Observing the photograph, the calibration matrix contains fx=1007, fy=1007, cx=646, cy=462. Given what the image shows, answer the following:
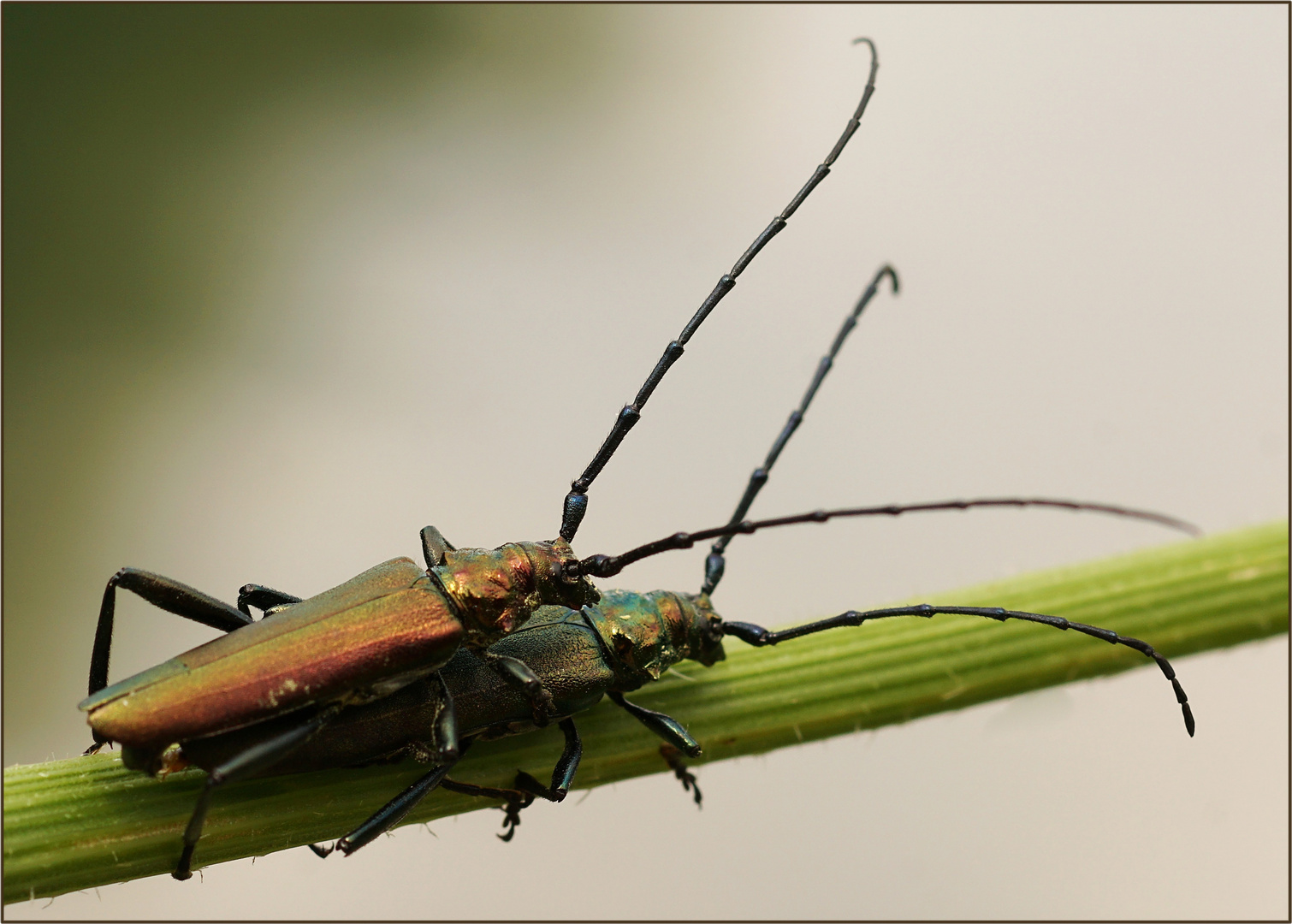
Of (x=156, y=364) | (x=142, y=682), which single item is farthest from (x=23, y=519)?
(x=142, y=682)

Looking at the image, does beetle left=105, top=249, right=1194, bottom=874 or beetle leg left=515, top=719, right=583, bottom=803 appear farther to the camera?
beetle leg left=515, top=719, right=583, bottom=803

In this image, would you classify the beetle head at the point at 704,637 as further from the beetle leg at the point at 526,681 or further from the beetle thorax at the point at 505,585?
the beetle leg at the point at 526,681

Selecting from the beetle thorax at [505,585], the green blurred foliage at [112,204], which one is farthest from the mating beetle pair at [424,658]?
the green blurred foliage at [112,204]

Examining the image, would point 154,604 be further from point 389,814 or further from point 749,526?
point 749,526

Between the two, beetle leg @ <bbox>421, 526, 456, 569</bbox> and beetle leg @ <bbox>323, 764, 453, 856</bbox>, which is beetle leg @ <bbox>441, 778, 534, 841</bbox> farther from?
beetle leg @ <bbox>421, 526, 456, 569</bbox>

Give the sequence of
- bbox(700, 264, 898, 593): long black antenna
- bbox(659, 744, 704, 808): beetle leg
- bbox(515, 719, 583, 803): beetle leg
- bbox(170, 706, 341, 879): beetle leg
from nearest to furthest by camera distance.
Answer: bbox(170, 706, 341, 879): beetle leg → bbox(515, 719, 583, 803): beetle leg → bbox(659, 744, 704, 808): beetle leg → bbox(700, 264, 898, 593): long black antenna

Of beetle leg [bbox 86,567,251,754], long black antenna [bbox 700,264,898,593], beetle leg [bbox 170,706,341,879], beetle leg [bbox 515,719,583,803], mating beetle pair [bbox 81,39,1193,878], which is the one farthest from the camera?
long black antenna [bbox 700,264,898,593]

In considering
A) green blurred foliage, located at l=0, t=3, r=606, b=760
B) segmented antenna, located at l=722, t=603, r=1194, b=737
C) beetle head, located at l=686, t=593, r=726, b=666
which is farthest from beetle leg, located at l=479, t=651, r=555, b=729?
green blurred foliage, located at l=0, t=3, r=606, b=760
